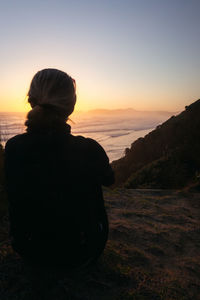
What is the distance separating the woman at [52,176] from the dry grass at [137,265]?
318 millimetres

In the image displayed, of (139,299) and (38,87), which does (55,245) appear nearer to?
A: (139,299)

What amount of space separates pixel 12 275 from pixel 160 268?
1458mm

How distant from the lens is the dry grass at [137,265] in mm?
1949

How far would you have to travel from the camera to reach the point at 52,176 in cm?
172

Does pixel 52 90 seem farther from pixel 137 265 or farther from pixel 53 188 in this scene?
pixel 137 265

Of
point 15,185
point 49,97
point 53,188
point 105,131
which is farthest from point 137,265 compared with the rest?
point 105,131

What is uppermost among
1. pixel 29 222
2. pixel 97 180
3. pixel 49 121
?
pixel 49 121

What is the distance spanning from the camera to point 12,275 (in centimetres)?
206

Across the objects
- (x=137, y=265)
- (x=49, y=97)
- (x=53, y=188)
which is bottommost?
(x=137, y=265)

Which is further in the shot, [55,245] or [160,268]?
[160,268]

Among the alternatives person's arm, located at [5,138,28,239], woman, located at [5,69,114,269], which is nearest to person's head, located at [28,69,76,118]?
woman, located at [5,69,114,269]

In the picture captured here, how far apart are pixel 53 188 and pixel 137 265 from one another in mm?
1380

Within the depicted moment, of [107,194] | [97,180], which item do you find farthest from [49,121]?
[107,194]

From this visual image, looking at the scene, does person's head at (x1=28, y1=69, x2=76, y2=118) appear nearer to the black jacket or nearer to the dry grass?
the black jacket
